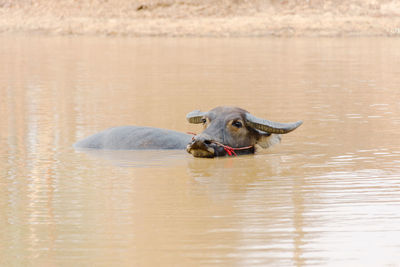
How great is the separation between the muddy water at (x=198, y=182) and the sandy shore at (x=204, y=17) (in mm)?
20933

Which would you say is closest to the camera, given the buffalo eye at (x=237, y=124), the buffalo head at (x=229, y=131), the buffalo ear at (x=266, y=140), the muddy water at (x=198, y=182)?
the muddy water at (x=198, y=182)

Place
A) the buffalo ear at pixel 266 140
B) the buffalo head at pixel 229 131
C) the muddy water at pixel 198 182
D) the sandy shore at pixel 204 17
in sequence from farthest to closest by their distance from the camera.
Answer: the sandy shore at pixel 204 17 < the buffalo ear at pixel 266 140 < the buffalo head at pixel 229 131 < the muddy water at pixel 198 182

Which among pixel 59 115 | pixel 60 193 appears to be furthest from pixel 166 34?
pixel 60 193

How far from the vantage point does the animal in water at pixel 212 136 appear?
8.56 metres

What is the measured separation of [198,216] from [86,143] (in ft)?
12.4

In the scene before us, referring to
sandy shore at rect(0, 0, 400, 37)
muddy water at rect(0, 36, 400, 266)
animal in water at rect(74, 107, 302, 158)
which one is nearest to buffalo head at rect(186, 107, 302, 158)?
animal in water at rect(74, 107, 302, 158)

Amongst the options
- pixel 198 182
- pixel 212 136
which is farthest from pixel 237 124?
pixel 198 182

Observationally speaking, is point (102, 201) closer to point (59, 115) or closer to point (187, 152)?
point (187, 152)

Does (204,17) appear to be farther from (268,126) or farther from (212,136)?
(212,136)

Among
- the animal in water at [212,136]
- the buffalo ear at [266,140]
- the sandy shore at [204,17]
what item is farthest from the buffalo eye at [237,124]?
the sandy shore at [204,17]

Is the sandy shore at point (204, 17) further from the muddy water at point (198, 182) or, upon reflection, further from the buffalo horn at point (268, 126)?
the buffalo horn at point (268, 126)

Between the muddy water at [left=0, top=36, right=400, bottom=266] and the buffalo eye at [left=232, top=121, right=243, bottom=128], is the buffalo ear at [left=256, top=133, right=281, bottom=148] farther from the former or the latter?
the buffalo eye at [left=232, top=121, right=243, bottom=128]

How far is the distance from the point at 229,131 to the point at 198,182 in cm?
127

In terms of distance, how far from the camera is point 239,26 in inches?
1540
